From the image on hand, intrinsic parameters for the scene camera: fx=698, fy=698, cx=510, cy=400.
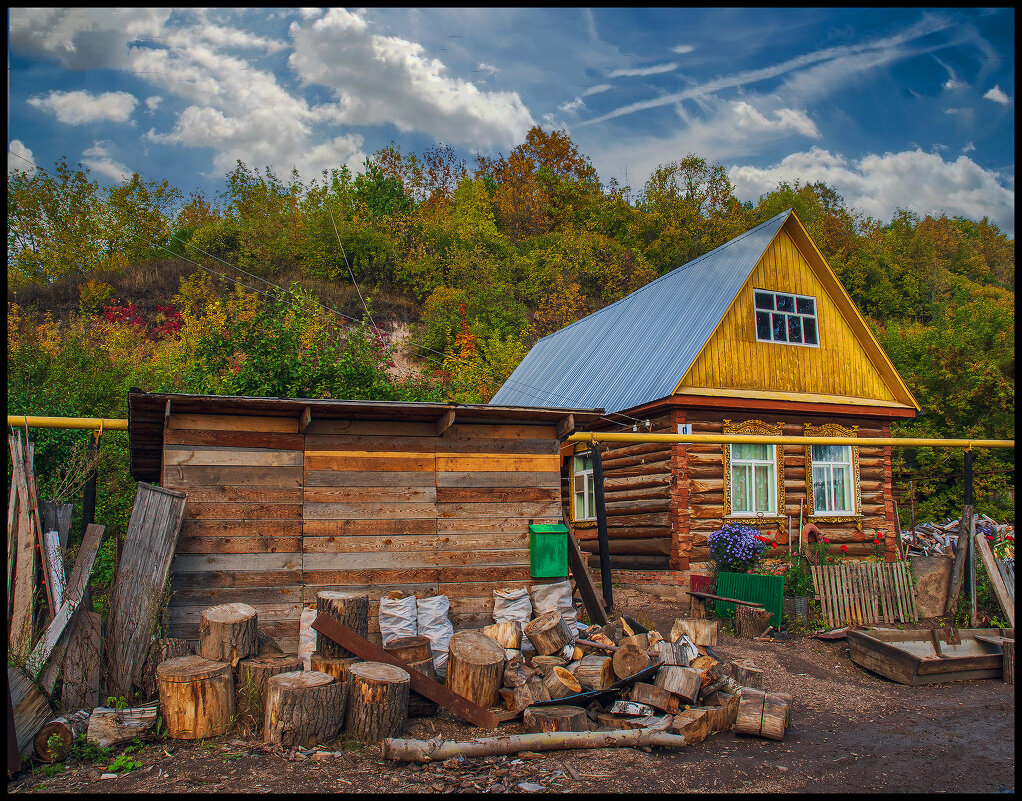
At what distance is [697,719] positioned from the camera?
6.50 metres

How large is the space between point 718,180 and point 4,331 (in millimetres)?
46393

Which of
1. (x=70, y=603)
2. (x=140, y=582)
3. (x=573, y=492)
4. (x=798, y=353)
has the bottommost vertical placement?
(x=70, y=603)

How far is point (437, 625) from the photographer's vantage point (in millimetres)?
8320

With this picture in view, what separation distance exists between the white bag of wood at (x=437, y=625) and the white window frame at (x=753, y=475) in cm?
816

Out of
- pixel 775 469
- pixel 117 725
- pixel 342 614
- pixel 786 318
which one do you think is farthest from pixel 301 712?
pixel 786 318

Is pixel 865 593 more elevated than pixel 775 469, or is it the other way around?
pixel 775 469

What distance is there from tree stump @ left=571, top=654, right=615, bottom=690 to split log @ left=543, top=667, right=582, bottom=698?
95mm

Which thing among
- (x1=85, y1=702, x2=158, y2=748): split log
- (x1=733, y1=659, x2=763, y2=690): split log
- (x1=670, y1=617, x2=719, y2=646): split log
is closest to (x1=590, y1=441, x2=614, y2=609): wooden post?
(x1=670, y1=617, x2=719, y2=646): split log

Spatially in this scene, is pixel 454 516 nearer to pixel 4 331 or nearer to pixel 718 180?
pixel 4 331

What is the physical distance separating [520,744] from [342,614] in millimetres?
2149

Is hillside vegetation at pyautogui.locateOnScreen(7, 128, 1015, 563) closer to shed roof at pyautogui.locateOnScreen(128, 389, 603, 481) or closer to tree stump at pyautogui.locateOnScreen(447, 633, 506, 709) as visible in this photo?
shed roof at pyautogui.locateOnScreen(128, 389, 603, 481)

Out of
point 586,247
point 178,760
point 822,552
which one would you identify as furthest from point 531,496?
point 586,247

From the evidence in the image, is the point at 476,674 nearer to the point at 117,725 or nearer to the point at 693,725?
the point at 693,725

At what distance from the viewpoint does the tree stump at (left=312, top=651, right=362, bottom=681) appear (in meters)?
6.59
